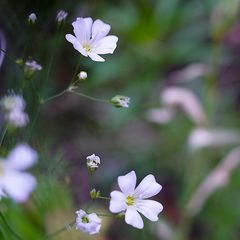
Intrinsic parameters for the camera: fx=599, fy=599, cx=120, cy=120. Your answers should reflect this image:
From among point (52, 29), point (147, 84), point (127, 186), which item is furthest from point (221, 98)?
point (127, 186)

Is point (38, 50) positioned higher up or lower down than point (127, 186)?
higher up

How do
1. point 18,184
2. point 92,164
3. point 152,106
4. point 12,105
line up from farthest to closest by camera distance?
point 152,106, point 92,164, point 12,105, point 18,184

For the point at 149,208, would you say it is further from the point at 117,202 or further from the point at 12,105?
the point at 12,105

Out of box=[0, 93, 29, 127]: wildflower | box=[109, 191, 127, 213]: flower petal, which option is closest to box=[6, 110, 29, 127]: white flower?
box=[0, 93, 29, 127]: wildflower

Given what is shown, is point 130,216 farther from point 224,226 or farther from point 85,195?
point 85,195

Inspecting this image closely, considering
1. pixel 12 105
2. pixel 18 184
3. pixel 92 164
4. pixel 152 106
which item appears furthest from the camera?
pixel 152 106

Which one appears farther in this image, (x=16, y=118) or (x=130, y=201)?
(x=130, y=201)

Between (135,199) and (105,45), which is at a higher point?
(105,45)

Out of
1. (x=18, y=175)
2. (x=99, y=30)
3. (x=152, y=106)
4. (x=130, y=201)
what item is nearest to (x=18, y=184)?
(x=18, y=175)
